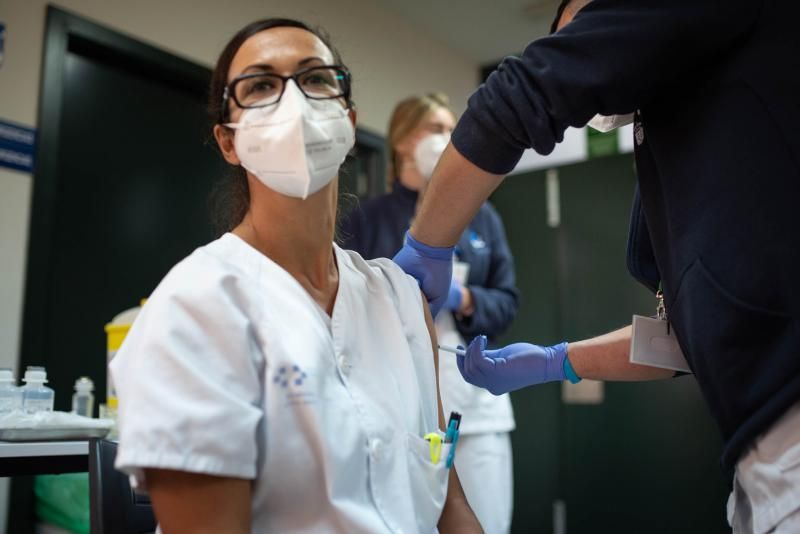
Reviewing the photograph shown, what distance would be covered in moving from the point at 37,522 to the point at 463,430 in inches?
52.9

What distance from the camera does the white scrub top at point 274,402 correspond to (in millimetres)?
758

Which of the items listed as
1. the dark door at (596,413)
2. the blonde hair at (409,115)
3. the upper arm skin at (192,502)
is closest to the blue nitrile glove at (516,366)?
the upper arm skin at (192,502)

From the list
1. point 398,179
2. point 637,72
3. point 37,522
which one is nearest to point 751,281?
point 637,72

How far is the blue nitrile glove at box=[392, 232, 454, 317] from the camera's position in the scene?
1219mm

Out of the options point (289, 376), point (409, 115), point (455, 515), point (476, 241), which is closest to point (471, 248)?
point (476, 241)

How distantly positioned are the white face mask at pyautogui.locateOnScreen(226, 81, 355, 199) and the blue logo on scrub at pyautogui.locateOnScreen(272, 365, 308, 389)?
287 mm

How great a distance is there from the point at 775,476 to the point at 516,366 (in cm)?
57

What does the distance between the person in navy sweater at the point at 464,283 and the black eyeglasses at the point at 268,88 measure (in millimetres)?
963

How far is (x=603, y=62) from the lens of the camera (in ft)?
2.83

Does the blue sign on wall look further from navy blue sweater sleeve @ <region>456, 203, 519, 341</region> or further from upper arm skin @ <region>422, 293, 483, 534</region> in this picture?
upper arm skin @ <region>422, 293, 483, 534</region>

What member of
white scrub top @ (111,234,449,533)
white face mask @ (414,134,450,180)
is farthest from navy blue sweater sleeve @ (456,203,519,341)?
white scrub top @ (111,234,449,533)

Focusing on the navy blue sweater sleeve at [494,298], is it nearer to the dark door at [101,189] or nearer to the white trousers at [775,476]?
the dark door at [101,189]

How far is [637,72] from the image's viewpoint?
864 mm

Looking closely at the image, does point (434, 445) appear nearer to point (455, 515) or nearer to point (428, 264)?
point (455, 515)
